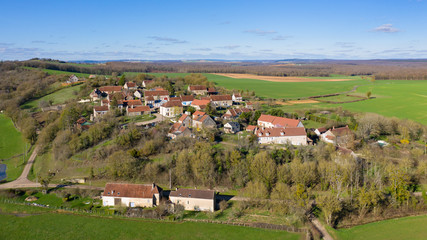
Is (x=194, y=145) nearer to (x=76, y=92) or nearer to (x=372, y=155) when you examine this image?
(x=372, y=155)

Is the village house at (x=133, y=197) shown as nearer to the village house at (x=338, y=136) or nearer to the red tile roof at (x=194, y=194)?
the red tile roof at (x=194, y=194)

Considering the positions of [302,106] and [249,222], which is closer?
[249,222]

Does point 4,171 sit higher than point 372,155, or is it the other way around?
point 372,155

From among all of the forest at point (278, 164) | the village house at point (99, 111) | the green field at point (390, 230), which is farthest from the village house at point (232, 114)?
A: the green field at point (390, 230)

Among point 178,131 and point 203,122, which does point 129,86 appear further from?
point 178,131

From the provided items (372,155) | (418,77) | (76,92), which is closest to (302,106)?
(372,155)
